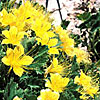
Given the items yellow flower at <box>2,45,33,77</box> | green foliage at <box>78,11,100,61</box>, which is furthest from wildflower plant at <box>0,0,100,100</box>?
green foliage at <box>78,11,100,61</box>

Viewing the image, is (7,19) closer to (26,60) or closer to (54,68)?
(26,60)

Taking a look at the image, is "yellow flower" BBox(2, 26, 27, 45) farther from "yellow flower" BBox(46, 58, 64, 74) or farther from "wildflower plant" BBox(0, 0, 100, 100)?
"yellow flower" BBox(46, 58, 64, 74)

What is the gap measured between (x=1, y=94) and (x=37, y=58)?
10.7 inches

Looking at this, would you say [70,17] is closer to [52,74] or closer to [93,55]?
[93,55]

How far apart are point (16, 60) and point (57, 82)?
0.28m

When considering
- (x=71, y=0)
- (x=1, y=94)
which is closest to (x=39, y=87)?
(x=1, y=94)

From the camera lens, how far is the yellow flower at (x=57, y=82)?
133 cm

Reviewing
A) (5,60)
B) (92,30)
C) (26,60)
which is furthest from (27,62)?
(92,30)

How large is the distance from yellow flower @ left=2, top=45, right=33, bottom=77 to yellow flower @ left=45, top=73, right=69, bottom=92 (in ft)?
0.62

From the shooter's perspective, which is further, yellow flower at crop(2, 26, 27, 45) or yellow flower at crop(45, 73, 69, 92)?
yellow flower at crop(45, 73, 69, 92)

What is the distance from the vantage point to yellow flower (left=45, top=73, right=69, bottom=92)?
1.33 metres

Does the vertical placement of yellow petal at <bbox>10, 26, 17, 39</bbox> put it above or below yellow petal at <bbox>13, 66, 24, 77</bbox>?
above

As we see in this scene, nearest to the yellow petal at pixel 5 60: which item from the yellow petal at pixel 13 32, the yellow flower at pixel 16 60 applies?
the yellow flower at pixel 16 60

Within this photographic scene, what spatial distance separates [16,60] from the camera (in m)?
1.23
